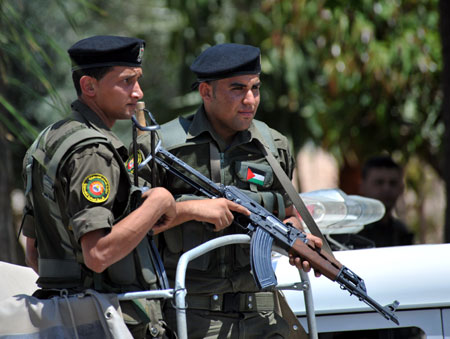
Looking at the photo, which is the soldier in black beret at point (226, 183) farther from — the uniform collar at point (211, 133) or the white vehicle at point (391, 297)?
the white vehicle at point (391, 297)

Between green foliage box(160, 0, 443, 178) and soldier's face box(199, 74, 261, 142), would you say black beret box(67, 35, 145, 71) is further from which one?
green foliage box(160, 0, 443, 178)

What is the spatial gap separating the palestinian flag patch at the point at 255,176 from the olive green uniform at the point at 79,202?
2.12 ft

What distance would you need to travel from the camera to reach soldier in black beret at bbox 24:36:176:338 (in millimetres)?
2363

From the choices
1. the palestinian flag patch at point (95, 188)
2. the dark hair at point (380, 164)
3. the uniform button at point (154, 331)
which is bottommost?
the uniform button at point (154, 331)

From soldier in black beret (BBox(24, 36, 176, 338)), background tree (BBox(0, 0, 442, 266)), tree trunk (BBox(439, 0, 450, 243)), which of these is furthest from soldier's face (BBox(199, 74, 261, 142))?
background tree (BBox(0, 0, 442, 266))

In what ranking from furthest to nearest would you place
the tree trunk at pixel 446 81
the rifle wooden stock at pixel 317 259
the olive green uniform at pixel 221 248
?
the tree trunk at pixel 446 81 < the olive green uniform at pixel 221 248 < the rifle wooden stock at pixel 317 259

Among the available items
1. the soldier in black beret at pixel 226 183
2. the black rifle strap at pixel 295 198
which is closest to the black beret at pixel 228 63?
the soldier in black beret at pixel 226 183

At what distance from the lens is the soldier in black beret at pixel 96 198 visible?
2.36 metres

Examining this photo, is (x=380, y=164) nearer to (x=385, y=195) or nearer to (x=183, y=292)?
(x=385, y=195)

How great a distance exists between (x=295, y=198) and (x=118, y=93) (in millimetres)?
870

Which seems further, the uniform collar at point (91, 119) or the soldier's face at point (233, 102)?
the soldier's face at point (233, 102)

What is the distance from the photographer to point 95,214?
234 cm

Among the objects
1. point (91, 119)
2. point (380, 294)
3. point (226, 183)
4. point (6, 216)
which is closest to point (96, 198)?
point (91, 119)

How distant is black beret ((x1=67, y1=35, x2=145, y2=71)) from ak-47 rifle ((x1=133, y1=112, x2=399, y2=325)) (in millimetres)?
348
